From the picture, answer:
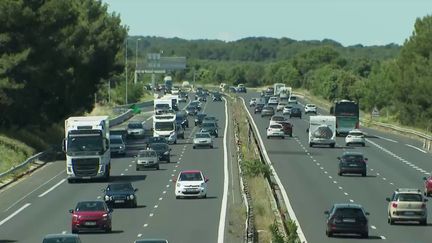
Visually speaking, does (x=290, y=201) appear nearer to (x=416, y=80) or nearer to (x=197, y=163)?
(x=197, y=163)

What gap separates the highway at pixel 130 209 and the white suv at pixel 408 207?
21.9 feet

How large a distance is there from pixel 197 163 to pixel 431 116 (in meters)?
65.8

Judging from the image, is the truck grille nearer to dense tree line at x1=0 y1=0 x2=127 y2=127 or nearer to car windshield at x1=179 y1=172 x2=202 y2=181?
car windshield at x1=179 y1=172 x2=202 y2=181

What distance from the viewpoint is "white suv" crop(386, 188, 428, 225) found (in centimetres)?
4716

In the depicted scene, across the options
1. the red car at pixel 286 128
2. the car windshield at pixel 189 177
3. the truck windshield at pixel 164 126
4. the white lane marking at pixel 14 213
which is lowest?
the red car at pixel 286 128

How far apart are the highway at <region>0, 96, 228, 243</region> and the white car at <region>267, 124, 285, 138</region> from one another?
2265 centimetres

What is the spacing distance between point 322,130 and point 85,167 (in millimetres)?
34252

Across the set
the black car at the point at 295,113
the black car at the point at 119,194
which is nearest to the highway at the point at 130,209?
the black car at the point at 119,194

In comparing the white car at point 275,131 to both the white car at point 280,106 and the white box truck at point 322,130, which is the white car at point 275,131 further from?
the white car at point 280,106

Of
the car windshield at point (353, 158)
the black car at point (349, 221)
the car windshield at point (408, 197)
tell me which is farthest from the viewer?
the car windshield at point (353, 158)

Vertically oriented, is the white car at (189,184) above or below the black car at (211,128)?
above

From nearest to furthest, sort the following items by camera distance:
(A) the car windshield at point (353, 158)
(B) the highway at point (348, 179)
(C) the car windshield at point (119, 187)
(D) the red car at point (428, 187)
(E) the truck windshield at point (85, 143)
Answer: (B) the highway at point (348, 179) → (C) the car windshield at point (119, 187) → (D) the red car at point (428, 187) → (E) the truck windshield at point (85, 143) → (A) the car windshield at point (353, 158)

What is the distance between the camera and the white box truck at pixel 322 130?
9675 centimetres

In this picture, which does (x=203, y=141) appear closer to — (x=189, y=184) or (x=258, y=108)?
(x=189, y=184)
